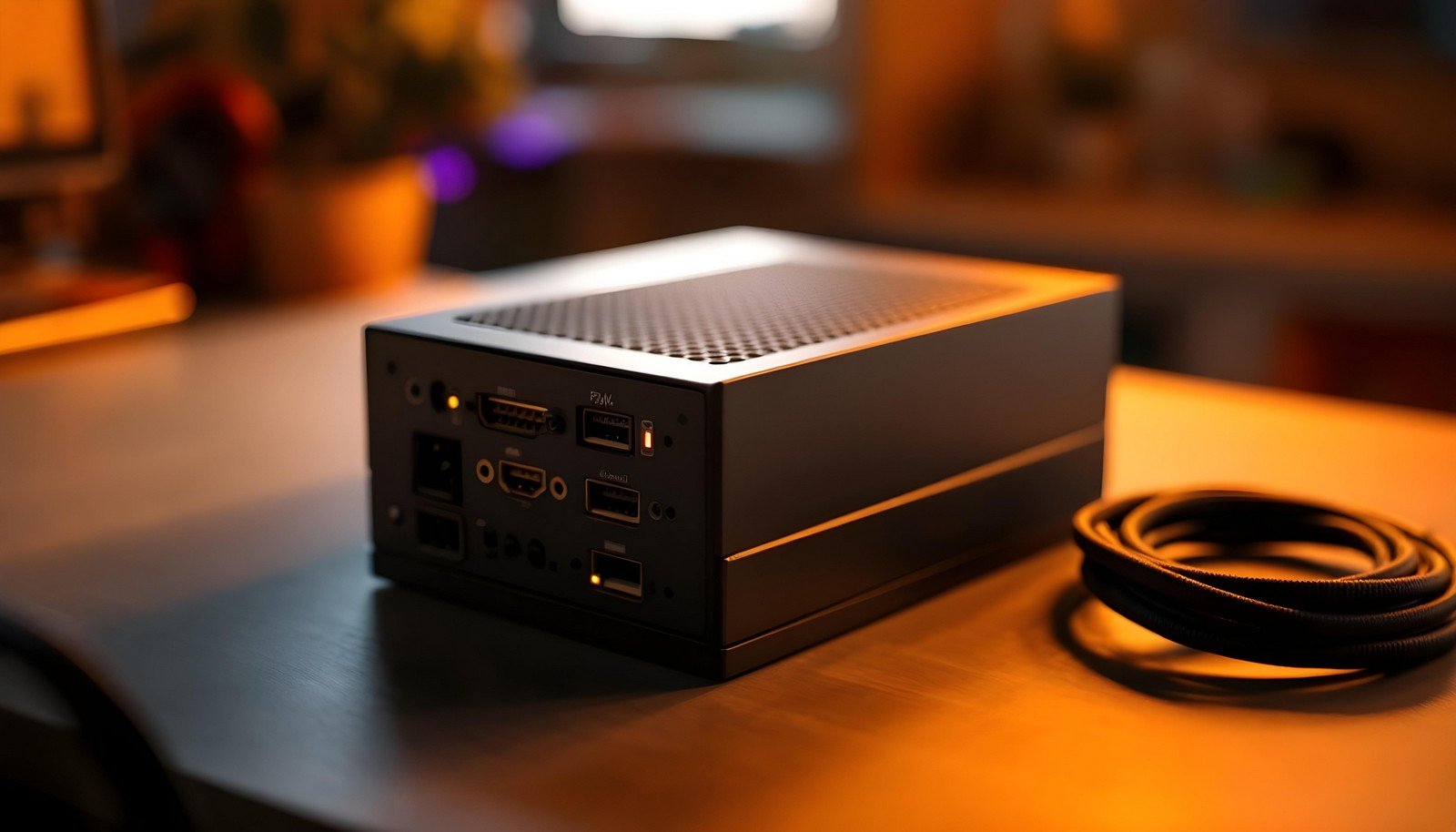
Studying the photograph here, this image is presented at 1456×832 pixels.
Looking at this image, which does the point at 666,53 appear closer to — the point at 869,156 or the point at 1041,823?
the point at 869,156

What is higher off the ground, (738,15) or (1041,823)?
(738,15)

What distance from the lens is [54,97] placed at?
1.24m

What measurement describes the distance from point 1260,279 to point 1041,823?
200 centimetres

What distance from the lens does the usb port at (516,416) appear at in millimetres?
628

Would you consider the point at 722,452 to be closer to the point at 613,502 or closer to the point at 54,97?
the point at 613,502

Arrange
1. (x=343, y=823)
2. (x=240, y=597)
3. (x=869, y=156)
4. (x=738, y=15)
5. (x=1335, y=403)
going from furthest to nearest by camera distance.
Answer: (x=738, y=15) → (x=869, y=156) → (x=1335, y=403) → (x=240, y=597) → (x=343, y=823)

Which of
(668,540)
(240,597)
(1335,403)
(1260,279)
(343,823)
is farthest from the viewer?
(1260,279)

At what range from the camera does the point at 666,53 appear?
3.36 metres

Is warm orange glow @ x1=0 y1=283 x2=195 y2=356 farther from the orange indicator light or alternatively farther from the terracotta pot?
the orange indicator light

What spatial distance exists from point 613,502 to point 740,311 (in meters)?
0.16

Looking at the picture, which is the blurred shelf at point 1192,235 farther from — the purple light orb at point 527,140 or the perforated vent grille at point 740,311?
the perforated vent grille at point 740,311

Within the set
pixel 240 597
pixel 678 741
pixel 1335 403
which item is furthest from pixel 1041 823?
pixel 1335 403

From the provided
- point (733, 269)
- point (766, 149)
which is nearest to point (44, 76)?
point (733, 269)

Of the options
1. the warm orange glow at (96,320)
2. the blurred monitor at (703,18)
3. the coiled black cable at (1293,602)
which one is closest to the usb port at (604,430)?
the coiled black cable at (1293,602)
